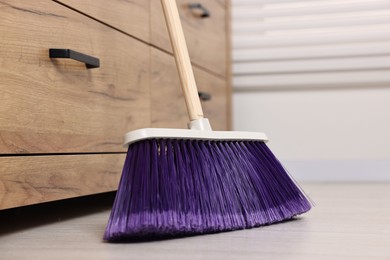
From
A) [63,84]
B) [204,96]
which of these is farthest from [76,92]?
[204,96]

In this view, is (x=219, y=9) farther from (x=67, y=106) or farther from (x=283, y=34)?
(x=67, y=106)

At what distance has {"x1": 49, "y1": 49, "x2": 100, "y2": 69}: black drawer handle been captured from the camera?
755 millimetres

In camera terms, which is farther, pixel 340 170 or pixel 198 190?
pixel 340 170

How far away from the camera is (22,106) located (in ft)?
2.25

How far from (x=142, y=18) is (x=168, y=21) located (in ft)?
0.52

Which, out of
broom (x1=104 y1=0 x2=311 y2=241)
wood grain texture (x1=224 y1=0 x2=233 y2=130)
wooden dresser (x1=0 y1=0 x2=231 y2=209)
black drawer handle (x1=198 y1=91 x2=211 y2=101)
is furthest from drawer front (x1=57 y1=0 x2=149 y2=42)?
wood grain texture (x1=224 y1=0 x2=233 y2=130)

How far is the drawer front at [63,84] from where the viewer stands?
0.67 meters

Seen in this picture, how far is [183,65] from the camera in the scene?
0.88 metres

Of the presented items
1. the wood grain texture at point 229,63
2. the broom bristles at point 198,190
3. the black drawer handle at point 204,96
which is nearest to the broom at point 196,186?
the broom bristles at point 198,190

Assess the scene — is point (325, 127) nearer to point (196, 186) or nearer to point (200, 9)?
point (200, 9)

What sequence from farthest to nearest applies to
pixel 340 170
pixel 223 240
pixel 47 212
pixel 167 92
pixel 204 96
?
pixel 340 170
pixel 204 96
pixel 167 92
pixel 47 212
pixel 223 240

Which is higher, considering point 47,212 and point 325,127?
point 325,127

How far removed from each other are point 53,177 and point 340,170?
1.07 metres

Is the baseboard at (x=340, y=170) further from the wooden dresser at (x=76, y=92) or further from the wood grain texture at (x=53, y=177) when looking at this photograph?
the wood grain texture at (x=53, y=177)
